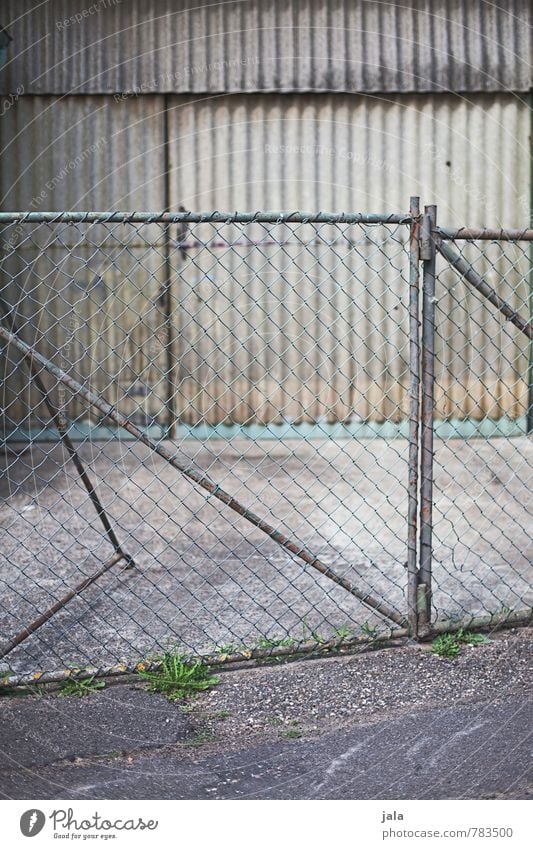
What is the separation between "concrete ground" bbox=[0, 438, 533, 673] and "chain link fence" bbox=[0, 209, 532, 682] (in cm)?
2

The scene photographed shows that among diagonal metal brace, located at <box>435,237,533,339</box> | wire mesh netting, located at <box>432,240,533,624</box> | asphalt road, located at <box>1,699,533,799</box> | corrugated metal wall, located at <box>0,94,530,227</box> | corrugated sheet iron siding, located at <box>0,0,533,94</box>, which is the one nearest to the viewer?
asphalt road, located at <box>1,699,533,799</box>

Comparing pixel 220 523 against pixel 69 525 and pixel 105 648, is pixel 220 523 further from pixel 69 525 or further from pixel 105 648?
pixel 105 648

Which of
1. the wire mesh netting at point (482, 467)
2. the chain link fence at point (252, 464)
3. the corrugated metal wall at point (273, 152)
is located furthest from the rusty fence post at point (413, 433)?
the corrugated metal wall at point (273, 152)

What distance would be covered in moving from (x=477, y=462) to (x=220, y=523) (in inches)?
95.1

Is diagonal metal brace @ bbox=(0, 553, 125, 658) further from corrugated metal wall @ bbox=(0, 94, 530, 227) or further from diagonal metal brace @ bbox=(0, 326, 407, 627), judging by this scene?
corrugated metal wall @ bbox=(0, 94, 530, 227)

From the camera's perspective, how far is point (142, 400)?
26.8 ft

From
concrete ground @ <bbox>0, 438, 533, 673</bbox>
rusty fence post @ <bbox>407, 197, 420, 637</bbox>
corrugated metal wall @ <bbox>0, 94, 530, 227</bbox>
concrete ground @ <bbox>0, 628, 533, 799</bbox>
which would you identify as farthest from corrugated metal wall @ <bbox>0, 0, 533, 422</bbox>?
concrete ground @ <bbox>0, 628, 533, 799</bbox>

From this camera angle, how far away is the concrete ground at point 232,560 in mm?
4207

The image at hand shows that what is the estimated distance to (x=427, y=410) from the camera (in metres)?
3.88

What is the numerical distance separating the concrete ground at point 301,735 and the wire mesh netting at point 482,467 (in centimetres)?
52

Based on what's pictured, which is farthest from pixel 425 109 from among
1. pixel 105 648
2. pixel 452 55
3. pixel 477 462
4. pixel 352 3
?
pixel 105 648

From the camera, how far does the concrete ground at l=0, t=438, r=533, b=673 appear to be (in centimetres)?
421

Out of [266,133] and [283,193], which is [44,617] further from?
[266,133]

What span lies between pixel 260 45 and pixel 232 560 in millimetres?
4664
